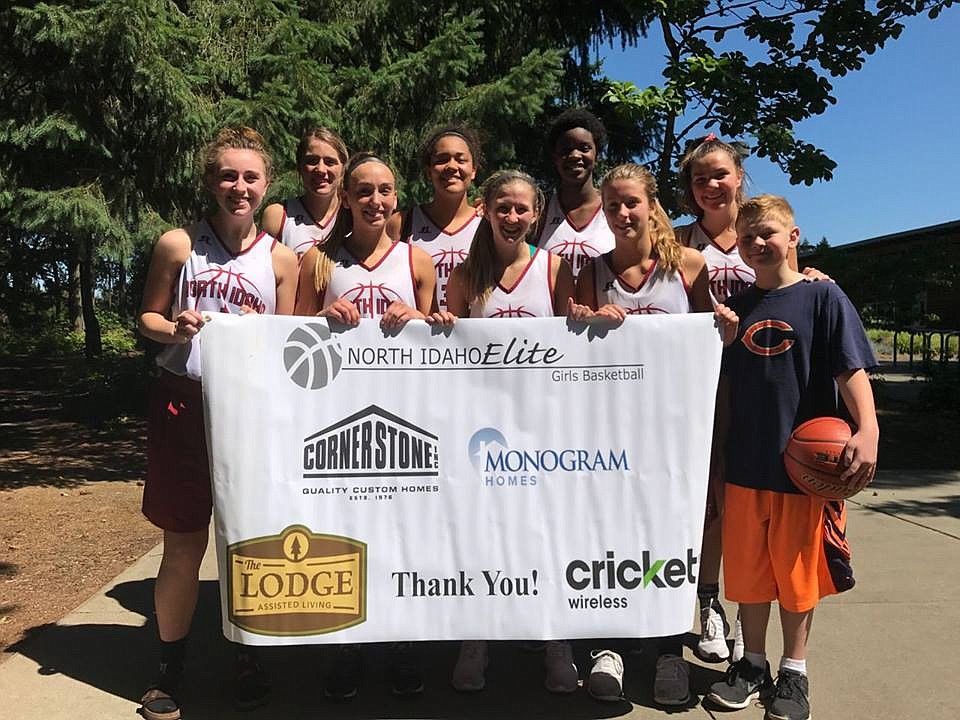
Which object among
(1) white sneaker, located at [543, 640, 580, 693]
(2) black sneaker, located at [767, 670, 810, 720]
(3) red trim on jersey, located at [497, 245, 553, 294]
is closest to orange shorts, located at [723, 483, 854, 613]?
(2) black sneaker, located at [767, 670, 810, 720]

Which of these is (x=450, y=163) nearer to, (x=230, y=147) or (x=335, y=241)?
(x=335, y=241)

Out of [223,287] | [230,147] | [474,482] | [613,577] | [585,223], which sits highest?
[230,147]

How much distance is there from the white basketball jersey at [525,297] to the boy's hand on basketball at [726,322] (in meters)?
0.68

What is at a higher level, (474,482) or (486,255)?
(486,255)

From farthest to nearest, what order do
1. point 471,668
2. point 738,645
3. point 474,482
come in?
point 738,645 → point 471,668 → point 474,482

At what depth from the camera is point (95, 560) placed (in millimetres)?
5676

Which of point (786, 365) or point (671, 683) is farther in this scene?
point (671, 683)

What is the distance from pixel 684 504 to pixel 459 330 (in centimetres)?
112

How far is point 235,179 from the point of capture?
3.39m

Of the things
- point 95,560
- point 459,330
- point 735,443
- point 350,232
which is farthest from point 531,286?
point 95,560

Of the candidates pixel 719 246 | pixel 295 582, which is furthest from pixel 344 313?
pixel 719 246

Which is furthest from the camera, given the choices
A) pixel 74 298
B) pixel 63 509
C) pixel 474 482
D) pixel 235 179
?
pixel 74 298

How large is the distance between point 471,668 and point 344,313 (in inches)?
63.7

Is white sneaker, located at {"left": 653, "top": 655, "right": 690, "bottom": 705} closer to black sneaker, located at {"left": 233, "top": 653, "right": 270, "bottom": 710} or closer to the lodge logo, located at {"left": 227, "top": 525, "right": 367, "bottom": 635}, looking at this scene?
the lodge logo, located at {"left": 227, "top": 525, "right": 367, "bottom": 635}
